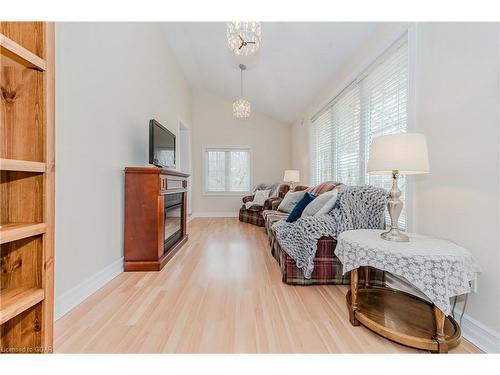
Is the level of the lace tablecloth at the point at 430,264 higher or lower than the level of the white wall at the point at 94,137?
lower

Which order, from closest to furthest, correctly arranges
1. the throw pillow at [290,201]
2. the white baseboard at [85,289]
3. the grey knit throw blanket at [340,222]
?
1. the white baseboard at [85,289]
2. the grey knit throw blanket at [340,222]
3. the throw pillow at [290,201]

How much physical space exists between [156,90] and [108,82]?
1.41m

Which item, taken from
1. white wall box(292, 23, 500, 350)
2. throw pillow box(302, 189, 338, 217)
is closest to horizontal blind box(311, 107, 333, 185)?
throw pillow box(302, 189, 338, 217)

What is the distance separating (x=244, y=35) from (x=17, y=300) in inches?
95.9

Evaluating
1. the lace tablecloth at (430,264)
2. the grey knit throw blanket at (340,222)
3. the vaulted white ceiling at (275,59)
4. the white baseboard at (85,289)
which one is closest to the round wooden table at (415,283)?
the lace tablecloth at (430,264)

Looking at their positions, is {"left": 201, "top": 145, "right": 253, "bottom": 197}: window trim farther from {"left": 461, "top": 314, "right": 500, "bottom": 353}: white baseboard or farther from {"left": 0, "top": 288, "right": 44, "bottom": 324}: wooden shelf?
{"left": 0, "top": 288, "right": 44, "bottom": 324}: wooden shelf

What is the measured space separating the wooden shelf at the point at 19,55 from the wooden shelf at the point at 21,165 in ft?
1.20

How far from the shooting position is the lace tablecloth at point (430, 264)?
1058 millimetres

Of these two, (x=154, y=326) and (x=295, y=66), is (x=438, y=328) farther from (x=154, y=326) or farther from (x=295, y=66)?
(x=295, y=66)

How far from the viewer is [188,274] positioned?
85.7 inches

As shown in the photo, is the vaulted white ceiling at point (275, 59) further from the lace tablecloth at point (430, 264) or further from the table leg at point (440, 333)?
the table leg at point (440, 333)

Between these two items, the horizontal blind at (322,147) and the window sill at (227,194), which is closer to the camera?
the horizontal blind at (322,147)

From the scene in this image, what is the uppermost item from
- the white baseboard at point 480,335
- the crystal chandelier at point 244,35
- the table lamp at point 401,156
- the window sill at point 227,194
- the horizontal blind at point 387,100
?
→ the crystal chandelier at point 244,35
